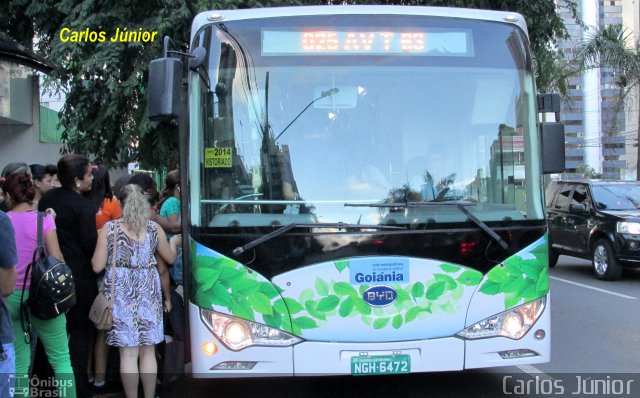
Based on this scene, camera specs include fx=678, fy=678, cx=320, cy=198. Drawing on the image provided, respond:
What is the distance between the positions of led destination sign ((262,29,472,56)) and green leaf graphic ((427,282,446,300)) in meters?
1.68

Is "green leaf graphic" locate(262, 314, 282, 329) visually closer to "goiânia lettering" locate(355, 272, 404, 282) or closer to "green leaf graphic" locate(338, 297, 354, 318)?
"green leaf graphic" locate(338, 297, 354, 318)

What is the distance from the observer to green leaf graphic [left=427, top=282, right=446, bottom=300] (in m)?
4.68

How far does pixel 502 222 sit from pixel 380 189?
3.03 ft

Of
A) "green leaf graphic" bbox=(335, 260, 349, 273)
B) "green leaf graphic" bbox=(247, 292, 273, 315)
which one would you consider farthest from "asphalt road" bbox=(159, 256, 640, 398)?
"green leaf graphic" bbox=(335, 260, 349, 273)

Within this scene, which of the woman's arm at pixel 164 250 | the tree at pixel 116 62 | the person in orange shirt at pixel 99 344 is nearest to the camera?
the woman's arm at pixel 164 250

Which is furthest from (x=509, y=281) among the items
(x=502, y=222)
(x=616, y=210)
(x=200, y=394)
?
(x=616, y=210)

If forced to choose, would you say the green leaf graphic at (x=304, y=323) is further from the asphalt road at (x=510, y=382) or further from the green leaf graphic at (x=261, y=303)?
the asphalt road at (x=510, y=382)

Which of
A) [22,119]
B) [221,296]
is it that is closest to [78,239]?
[221,296]

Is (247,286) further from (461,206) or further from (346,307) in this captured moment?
(461,206)

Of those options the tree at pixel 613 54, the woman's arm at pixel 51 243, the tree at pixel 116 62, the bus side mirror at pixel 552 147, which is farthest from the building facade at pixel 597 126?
the woman's arm at pixel 51 243

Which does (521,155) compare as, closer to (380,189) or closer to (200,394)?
(380,189)

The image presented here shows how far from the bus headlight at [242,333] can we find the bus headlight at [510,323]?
1234 mm

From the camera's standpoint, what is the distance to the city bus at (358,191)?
15.1 feet

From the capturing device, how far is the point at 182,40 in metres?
10.7
